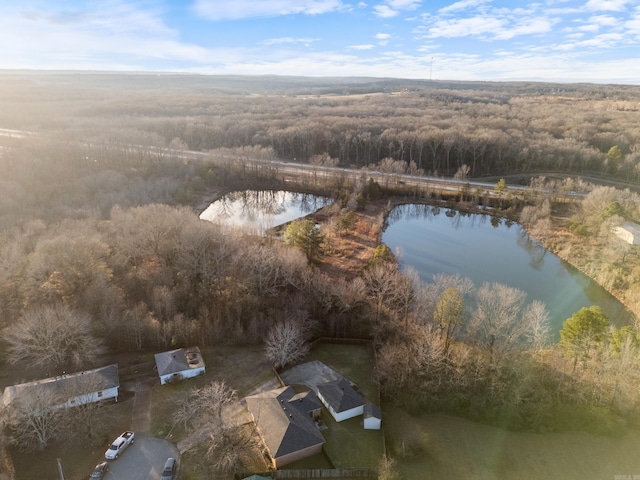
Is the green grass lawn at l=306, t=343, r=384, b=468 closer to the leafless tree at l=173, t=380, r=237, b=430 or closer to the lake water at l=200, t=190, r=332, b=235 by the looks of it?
the leafless tree at l=173, t=380, r=237, b=430

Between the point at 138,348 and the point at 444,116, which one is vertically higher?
the point at 444,116

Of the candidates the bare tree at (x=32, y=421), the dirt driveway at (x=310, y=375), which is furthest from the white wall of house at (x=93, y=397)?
the dirt driveway at (x=310, y=375)

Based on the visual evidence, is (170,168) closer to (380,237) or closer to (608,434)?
(380,237)

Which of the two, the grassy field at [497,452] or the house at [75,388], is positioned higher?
the house at [75,388]

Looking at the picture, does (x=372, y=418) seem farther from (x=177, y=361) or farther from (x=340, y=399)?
(x=177, y=361)

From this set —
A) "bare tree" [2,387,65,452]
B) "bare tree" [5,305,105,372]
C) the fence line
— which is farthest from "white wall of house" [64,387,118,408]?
the fence line

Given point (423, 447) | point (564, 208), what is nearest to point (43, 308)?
point (423, 447)

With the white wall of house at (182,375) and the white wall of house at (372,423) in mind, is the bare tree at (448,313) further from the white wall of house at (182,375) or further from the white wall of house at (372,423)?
the white wall of house at (182,375)
